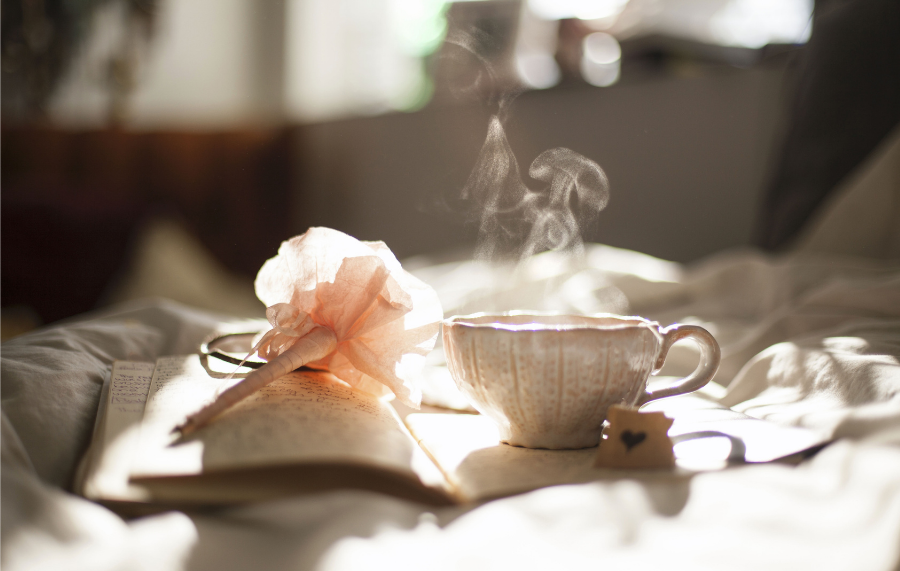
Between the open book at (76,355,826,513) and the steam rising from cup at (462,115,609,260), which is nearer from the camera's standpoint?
the open book at (76,355,826,513)

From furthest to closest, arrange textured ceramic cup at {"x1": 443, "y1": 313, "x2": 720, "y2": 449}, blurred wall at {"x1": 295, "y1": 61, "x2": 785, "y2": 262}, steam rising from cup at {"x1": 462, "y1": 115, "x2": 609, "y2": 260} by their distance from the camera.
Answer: blurred wall at {"x1": 295, "y1": 61, "x2": 785, "y2": 262} → steam rising from cup at {"x1": 462, "y1": 115, "x2": 609, "y2": 260} → textured ceramic cup at {"x1": 443, "y1": 313, "x2": 720, "y2": 449}

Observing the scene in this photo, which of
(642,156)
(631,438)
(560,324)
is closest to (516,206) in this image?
(560,324)

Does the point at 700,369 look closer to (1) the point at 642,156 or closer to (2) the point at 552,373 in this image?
(2) the point at 552,373

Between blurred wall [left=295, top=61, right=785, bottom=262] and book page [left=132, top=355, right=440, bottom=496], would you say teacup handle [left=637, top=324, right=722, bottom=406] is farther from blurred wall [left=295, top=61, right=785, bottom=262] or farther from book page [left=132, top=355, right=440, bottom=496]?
blurred wall [left=295, top=61, right=785, bottom=262]

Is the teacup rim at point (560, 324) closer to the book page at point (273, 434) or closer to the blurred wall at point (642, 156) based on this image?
the book page at point (273, 434)

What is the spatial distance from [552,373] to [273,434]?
17cm

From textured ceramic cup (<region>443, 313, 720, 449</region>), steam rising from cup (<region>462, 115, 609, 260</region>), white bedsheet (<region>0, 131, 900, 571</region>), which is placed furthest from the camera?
steam rising from cup (<region>462, 115, 609, 260</region>)

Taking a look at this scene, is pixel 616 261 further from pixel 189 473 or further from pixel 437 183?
pixel 189 473

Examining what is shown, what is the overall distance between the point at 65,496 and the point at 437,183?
133 centimetres

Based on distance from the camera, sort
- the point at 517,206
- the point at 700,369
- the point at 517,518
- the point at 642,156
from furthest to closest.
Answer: the point at 642,156
the point at 517,206
the point at 700,369
the point at 517,518

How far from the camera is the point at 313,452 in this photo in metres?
0.35

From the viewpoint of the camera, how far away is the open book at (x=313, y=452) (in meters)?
0.34

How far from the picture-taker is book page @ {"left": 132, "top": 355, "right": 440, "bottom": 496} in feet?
1.13

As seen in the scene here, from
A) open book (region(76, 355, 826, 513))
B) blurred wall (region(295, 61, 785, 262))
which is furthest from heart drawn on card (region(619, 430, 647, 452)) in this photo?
blurred wall (region(295, 61, 785, 262))
